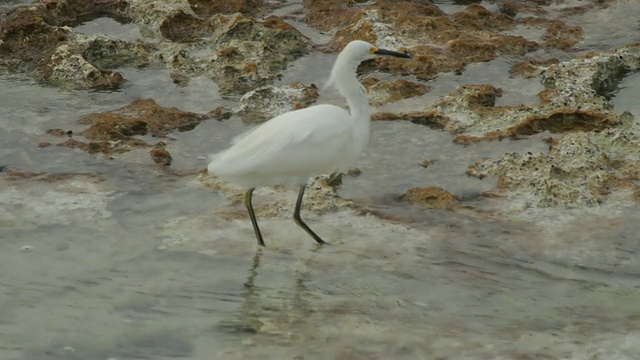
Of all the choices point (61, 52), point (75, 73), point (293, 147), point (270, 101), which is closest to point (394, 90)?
point (270, 101)

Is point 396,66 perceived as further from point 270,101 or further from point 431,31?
point 270,101

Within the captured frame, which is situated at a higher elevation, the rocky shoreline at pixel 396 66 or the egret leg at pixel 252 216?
the rocky shoreline at pixel 396 66

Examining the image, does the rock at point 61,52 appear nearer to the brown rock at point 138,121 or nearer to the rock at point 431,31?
the brown rock at point 138,121

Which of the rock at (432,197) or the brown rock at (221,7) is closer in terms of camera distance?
the rock at (432,197)

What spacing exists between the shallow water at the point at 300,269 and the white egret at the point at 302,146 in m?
0.43

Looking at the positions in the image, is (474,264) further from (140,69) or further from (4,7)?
(4,7)

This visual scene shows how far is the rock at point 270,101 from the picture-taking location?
8.50 meters

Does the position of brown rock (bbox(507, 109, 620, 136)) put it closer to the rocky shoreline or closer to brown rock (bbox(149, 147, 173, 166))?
the rocky shoreline

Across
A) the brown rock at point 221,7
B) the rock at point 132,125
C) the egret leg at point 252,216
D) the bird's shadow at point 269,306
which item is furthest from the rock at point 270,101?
the bird's shadow at point 269,306

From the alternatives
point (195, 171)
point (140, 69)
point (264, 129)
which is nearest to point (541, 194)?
point (264, 129)

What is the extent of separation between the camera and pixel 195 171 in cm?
758

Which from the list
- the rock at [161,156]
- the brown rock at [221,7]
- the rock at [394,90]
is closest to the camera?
the rock at [161,156]

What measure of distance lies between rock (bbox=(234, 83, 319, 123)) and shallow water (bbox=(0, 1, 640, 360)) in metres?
0.43

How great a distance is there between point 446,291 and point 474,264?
415 millimetres
